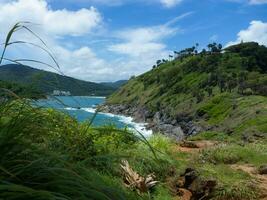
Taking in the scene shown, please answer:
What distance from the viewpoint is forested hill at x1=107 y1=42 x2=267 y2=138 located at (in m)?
97.5

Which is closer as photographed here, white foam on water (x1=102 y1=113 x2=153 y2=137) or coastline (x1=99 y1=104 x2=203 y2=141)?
white foam on water (x1=102 y1=113 x2=153 y2=137)

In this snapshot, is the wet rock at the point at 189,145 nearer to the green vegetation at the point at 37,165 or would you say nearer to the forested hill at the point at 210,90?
the green vegetation at the point at 37,165

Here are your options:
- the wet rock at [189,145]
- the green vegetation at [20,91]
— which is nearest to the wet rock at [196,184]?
the wet rock at [189,145]

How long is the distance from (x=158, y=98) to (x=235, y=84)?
1497 inches

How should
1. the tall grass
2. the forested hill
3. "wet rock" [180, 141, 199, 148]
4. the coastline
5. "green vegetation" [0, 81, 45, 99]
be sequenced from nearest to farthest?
1. the tall grass
2. "green vegetation" [0, 81, 45, 99]
3. "wet rock" [180, 141, 199, 148]
4. the forested hill
5. the coastline

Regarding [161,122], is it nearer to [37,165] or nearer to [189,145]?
[189,145]

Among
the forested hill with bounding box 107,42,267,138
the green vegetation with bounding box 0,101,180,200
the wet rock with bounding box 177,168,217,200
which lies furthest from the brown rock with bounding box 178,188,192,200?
the forested hill with bounding box 107,42,267,138

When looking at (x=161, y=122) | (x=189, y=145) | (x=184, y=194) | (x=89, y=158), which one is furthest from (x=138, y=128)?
(x=89, y=158)

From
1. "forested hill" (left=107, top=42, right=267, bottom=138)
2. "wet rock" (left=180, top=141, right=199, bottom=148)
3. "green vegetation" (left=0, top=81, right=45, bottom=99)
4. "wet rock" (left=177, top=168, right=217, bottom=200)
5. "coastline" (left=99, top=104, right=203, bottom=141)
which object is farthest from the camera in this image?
"coastline" (left=99, top=104, right=203, bottom=141)

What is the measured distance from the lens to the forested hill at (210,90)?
97.5 m

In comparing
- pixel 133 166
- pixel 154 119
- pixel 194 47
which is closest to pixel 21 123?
pixel 133 166

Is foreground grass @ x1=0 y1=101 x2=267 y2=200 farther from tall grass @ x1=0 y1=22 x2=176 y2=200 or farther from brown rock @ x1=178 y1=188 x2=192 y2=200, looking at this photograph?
brown rock @ x1=178 y1=188 x2=192 y2=200

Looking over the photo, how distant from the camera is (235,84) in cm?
12325

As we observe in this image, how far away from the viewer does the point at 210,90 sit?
5162 inches
